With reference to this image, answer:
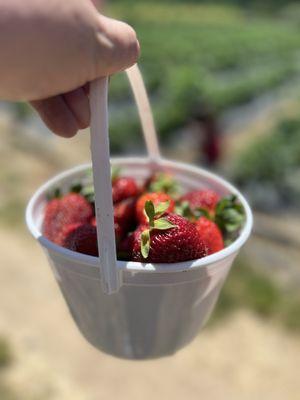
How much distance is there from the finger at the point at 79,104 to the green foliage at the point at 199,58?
8.21ft

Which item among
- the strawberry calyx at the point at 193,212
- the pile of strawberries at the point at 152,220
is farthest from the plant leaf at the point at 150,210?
the strawberry calyx at the point at 193,212

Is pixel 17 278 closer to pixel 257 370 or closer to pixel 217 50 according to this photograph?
pixel 257 370

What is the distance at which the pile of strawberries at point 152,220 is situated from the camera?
669 mm

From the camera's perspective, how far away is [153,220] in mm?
686

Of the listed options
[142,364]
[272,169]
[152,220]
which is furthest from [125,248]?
[272,169]

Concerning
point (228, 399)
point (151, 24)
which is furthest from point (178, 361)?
point (151, 24)

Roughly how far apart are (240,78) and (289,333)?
271 centimetres

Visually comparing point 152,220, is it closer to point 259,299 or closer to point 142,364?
point 142,364

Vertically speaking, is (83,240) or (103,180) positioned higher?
(103,180)

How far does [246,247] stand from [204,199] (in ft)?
5.19

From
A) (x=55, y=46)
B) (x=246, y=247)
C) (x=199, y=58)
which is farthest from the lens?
(x=199, y=58)

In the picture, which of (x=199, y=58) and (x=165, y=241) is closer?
(x=165, y=241)

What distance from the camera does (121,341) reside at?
73 centimetres

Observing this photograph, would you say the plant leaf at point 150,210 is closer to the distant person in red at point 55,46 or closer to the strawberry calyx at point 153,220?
the strawberry calyx at point 153,220
